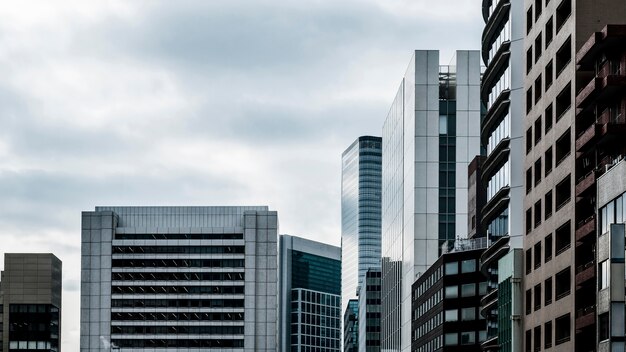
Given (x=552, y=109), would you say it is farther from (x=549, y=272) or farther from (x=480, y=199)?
(x=480, y=199)

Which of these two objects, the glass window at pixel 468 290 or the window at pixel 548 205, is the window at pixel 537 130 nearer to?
the window at pixel 548 205

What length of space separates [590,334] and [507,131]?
30114mm

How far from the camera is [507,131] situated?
11006cm

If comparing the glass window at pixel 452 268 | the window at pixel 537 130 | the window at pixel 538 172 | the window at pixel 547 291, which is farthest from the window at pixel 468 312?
the window at pixel 547 291

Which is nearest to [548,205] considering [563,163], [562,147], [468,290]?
[562,147]

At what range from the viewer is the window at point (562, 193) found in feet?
294

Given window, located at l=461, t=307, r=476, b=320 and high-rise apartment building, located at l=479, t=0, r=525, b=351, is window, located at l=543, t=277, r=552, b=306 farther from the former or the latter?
window, located at l=461, t=307, r=476, b=320

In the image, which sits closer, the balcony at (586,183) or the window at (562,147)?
the balcony at (586,183)

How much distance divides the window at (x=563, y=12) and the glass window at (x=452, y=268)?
83114 millimetres

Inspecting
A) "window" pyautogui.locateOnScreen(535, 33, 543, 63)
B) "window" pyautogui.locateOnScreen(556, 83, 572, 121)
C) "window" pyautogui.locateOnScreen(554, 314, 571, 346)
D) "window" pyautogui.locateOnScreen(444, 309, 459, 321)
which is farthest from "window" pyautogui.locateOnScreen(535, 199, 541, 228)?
"window" pyautogui.locateOnScreen(444, 309, 459, 321)

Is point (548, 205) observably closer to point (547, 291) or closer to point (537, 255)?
point (537, 255)

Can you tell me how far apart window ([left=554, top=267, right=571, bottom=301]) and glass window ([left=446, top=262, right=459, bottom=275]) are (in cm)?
8247

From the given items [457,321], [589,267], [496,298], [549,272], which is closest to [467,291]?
[457,321]

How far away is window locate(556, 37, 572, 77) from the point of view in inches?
3521
